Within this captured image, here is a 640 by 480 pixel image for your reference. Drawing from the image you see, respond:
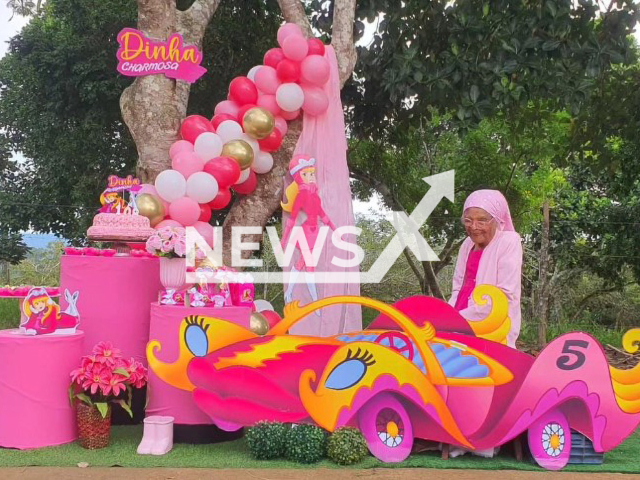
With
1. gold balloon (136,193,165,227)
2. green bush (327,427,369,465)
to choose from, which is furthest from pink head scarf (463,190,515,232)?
gold balloon (136,193,165,227)

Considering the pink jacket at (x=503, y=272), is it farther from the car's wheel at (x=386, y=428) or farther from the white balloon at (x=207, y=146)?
the white balloon at (x=207, y=146)

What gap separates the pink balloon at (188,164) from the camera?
4926mm

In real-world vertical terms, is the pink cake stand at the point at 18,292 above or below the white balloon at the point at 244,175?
below

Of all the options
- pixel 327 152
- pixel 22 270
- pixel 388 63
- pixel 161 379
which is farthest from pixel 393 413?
pixel 22 270

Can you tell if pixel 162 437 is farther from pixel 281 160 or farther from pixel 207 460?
pixel 281 160

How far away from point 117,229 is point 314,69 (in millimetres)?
2072

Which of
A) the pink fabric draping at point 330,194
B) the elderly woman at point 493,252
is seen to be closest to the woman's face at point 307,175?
the pink fabric draping at point 330,194

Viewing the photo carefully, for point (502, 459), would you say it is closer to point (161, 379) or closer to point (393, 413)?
point (393, 413)

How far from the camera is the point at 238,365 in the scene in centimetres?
371

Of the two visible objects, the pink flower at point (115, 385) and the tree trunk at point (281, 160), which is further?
the tree trunk at point (281, 160)

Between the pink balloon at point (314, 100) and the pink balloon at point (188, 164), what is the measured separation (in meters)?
1.07

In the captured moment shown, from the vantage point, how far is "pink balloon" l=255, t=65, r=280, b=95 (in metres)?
5.29

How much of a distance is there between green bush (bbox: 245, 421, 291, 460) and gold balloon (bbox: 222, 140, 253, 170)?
221 cm

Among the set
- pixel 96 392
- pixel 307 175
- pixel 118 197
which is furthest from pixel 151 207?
pixel 96 392
